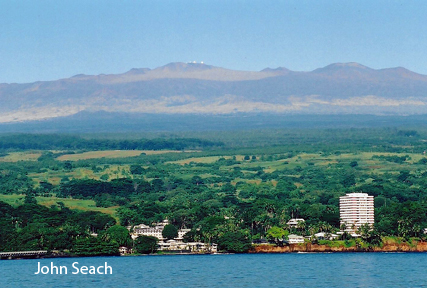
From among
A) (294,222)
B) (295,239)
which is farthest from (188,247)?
(294,222)

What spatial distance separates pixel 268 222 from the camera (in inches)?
6211

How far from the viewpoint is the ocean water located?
97.9m

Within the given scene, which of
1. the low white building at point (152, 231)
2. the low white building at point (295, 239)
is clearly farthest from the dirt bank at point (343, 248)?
the low white building at point (152, 231)

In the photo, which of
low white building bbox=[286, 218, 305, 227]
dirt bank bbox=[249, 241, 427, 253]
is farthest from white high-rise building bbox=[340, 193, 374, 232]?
dirt bank bbox=[249, 241, 427, 253]

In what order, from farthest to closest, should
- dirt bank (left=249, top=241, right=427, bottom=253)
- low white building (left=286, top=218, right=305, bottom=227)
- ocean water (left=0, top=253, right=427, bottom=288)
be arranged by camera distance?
1. low white building (left=286, top=218, right=305, bottom=227)
2. dirt bank (left=249, top=241, right=427, bottom=253)
3. ocean water (left=0, top=253, right=427, bottom=288)

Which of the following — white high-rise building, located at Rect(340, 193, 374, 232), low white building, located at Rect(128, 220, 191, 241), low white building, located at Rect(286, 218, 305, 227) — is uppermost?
white high-rise building, located at Rect(340, 193, 374, 232)

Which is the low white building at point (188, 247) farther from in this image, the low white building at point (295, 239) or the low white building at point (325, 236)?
the low white building at point (325, 236)

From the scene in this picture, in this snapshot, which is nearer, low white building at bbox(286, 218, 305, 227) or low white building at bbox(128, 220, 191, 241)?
low white building at bbox(286, 218, 305, 227)

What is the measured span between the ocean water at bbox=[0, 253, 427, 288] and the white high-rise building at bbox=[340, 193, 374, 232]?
1606 cm

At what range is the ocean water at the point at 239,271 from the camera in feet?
321

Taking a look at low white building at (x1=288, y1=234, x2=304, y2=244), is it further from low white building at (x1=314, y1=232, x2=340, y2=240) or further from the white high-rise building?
the white high-rise building

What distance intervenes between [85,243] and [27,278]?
34907mm

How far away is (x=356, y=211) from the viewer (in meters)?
159

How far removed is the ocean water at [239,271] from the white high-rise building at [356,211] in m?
16.1
